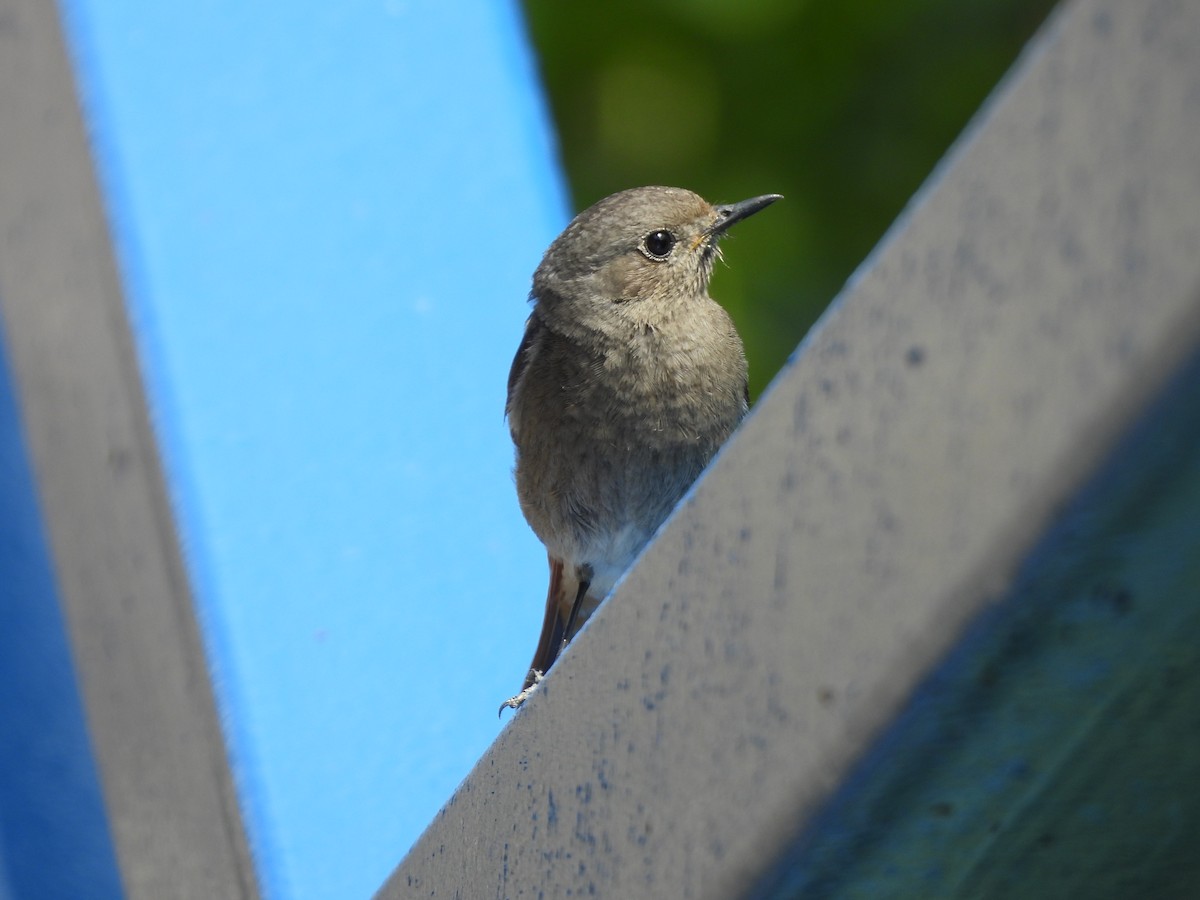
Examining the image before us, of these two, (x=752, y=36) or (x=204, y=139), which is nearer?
(x=204, y=139)

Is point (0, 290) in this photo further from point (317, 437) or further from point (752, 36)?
point (752, 36)

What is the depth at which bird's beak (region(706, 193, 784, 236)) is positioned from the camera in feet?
10.4

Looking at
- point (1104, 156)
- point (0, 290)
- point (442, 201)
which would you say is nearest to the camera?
point (1104, 156)

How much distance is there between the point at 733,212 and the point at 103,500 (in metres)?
1.55

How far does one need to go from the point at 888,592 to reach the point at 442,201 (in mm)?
2059

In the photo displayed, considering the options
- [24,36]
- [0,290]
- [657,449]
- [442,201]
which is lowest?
[657,449]

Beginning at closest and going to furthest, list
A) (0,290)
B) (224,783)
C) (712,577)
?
(712,577) → (224,783) → (0,290)

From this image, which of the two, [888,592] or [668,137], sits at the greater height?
[668,137]

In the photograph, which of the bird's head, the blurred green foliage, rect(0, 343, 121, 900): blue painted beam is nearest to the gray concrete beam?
rect(0, 343, 121, 900): blue painted beam

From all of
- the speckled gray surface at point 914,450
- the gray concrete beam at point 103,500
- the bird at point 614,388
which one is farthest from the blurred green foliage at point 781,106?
the speckled gray surface at point 914,450

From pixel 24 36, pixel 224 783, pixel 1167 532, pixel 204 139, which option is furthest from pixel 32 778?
pixel 1167 532

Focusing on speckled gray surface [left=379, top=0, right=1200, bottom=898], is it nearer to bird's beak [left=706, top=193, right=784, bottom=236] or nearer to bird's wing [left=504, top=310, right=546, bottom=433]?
bird's wing [left=504, top=310, right=546, bottom=433]

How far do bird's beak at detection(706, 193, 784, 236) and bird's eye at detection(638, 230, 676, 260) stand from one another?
10 cm

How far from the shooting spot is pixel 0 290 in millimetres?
2475
